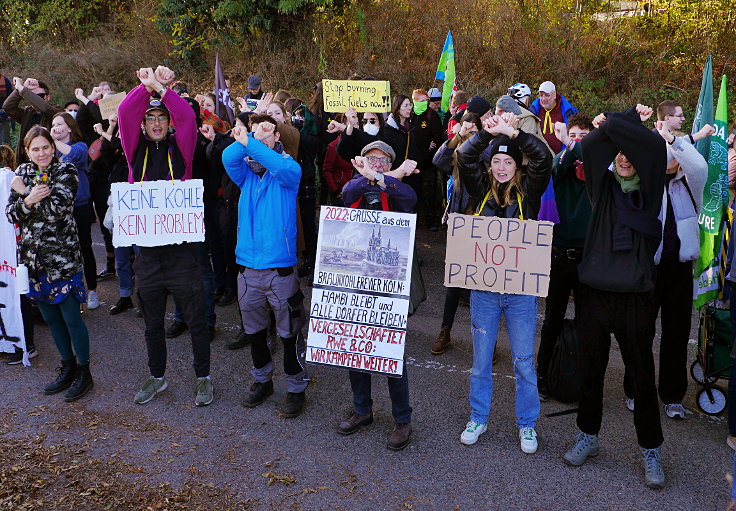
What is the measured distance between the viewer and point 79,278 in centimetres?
564

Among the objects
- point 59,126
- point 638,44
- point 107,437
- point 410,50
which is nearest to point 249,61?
point 410,50

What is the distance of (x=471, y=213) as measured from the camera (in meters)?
4.82

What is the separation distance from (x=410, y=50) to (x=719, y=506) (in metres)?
13.5

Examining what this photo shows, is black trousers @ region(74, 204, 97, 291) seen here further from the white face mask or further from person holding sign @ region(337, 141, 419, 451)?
person holding sign @ region(337, 141, 419, 451)

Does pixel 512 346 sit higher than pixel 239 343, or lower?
higher

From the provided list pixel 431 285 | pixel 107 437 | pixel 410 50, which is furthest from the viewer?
pixel 410 50

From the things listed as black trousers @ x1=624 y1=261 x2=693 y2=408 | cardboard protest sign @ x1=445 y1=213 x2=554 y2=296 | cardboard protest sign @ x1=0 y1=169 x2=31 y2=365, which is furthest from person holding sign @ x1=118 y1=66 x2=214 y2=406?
black trousers @ x1=624 y1=261 x2=693 y2=408

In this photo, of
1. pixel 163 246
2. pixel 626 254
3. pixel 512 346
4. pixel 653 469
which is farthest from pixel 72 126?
pixel 653 469

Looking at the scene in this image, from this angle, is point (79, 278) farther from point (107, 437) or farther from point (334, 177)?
point (334, 177)

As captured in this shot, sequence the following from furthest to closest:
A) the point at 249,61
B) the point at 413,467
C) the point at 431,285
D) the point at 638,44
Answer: the point at 249,61 < the point at 638,44 < the point at 431,285 < the point at 413,467

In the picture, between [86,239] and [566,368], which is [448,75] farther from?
[566,368]

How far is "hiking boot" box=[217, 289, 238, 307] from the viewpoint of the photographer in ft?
25.3

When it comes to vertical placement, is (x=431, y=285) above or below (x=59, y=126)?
below

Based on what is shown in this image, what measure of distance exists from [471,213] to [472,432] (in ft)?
5.22
